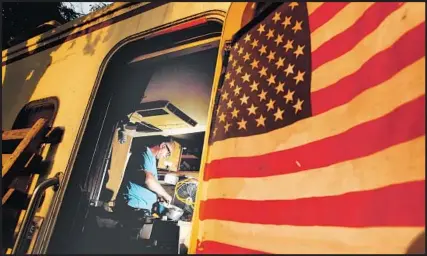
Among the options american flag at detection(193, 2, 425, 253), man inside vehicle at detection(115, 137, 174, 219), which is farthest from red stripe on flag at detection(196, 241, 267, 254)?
man inside vehicle at detection(115, 137, 174, 219)

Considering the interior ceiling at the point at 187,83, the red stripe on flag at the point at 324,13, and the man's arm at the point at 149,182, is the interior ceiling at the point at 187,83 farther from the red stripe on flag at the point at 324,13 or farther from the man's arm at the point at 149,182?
the red stripe on flag at the point at 324,13

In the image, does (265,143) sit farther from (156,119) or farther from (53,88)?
(156,119)

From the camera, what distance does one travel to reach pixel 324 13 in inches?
76.2

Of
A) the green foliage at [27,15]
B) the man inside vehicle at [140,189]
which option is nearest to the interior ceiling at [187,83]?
the man inside vehicle at [140,189]

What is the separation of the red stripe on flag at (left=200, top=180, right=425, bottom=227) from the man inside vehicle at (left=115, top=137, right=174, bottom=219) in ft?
11.6

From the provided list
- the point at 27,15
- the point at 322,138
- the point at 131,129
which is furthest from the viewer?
the point at 27,15

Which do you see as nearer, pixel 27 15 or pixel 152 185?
pixel 152 185

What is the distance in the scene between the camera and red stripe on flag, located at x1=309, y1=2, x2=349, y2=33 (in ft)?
6.09

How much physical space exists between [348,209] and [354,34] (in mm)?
982

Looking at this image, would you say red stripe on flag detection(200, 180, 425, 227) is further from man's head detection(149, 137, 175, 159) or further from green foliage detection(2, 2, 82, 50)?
green foliage detection(2, 2, 82, 50)

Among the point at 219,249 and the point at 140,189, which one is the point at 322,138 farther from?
the point at 140,189

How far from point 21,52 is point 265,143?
17.1ft

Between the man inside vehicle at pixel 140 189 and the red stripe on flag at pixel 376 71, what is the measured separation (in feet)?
13.2

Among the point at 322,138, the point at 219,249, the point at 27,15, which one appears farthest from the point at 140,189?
the point at 27,15
